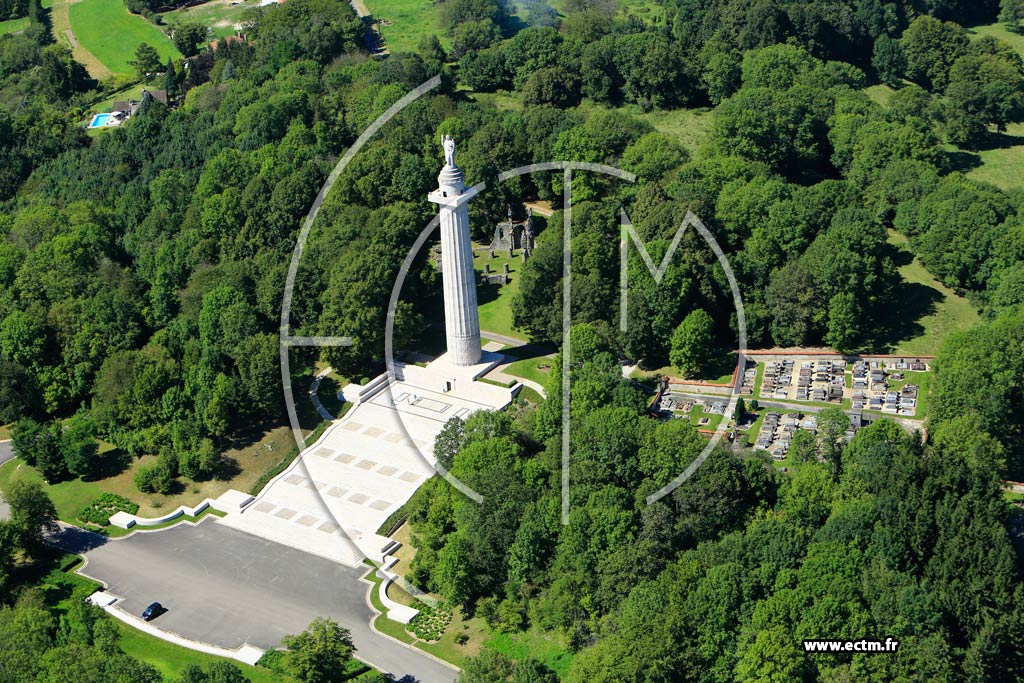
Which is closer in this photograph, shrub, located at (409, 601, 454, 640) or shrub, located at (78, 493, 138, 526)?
shrub, located at (409, 601, 454, 640)

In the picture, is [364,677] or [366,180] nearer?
[364,677]

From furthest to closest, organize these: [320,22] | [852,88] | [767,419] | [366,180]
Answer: [320,22]
[852,88]
[366,180]
[767,419]

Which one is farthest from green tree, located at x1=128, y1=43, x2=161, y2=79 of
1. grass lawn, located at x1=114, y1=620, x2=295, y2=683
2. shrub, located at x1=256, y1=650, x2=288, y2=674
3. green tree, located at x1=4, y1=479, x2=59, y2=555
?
shrub, located at x1=256, y1=650, x2=288, y2=674

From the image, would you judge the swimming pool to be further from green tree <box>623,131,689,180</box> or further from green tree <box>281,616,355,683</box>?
green tree <box>281,616,355,683</box>

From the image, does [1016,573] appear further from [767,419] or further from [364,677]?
[364,677]

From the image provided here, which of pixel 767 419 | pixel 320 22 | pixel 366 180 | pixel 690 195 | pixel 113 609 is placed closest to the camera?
pixel 113 609

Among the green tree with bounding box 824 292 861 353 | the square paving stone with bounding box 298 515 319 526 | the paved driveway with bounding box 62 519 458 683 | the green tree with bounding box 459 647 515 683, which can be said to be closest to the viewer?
the green tree with bounding box 459 647 515 683

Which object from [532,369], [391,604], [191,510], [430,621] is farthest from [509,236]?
[430,621]

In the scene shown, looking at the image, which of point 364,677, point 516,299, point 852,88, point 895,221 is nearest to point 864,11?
point 852,88
